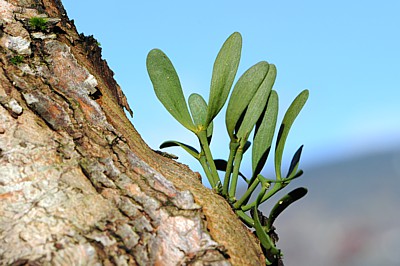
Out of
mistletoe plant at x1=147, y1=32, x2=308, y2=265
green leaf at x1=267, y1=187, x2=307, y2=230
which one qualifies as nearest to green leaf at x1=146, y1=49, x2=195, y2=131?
mistletoe plant at x1=147, y1=32, x2=308, y2=265

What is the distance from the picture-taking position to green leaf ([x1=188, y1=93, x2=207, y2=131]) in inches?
39.5

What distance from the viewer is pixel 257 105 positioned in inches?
37.1

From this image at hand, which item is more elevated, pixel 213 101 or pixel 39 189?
pixel 213 101

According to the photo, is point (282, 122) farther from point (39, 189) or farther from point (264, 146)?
point (39, 189)

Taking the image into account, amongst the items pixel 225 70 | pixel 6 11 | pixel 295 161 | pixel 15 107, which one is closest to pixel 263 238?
pixel 295 161

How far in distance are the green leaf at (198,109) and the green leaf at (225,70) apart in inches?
2.8

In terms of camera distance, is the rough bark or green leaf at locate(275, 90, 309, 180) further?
A: green leaf at locate(275, 90, 309, 180)

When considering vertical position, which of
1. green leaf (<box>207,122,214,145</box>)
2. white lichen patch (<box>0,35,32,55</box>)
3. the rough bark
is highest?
green leaf (<box>207,122,214,145</box>)

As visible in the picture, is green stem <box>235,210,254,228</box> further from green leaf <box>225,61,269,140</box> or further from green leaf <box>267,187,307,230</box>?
green leaf <box>225,61,269,140</box>

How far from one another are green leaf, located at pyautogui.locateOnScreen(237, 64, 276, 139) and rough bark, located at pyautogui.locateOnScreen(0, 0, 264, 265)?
123 mm

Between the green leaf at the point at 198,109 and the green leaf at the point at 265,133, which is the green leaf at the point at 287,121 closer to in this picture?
the green leaf at the point at 265,133

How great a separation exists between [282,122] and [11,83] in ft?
1.49

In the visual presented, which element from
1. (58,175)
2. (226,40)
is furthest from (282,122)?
(58,175)

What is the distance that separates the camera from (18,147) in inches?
28.9
